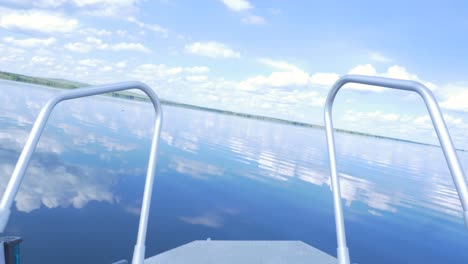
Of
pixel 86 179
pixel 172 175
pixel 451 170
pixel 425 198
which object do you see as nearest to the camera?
pixel 451 170

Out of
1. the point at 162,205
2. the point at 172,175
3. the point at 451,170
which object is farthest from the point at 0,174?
the point at 451,170

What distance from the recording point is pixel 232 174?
19.1 meters

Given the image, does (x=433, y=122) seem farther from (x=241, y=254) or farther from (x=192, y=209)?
(x=192, y=209)

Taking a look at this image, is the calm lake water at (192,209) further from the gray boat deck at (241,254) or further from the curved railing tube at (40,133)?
the curved railing tube at (40,133)

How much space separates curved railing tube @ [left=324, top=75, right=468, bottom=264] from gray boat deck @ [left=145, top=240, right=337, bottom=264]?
72.5 inches

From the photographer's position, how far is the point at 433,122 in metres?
1.48

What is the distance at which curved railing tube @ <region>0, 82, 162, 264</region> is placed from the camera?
1.51 metres

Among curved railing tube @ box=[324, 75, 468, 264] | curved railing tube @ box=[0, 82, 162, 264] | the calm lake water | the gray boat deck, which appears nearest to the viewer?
curved railing tube @ box=[324, 75, 468, 264]

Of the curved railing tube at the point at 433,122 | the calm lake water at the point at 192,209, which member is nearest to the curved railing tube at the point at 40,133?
the curved railing tube at the point at 433,122

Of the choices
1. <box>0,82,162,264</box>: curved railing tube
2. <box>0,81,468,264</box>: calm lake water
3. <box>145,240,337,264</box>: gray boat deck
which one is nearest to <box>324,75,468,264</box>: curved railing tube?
<box>0,82,162,264</box>: curved railing tube

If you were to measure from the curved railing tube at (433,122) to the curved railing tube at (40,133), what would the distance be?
45.0 inches

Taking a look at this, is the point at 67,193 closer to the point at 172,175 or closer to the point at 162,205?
the point at 162,205

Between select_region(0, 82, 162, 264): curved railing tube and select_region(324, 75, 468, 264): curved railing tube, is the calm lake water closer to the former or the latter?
select_region(0, 82, 162, 264): curved railing tube

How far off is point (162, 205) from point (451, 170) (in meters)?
11.2
